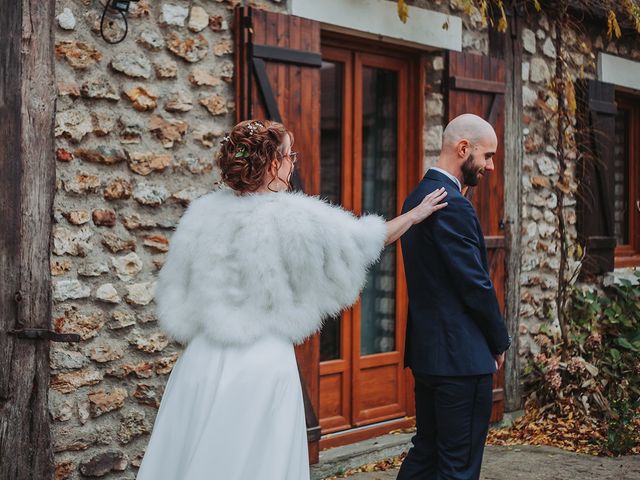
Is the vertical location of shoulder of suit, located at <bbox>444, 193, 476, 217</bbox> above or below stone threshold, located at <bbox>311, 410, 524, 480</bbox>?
above

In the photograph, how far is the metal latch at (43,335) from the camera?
12.8 feet

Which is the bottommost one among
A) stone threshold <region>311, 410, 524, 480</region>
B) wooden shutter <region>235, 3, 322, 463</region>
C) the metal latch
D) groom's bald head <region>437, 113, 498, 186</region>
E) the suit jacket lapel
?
stone threshold <region>311, 410, 524, 480</region>

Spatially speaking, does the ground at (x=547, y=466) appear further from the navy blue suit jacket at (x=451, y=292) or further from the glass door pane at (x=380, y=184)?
the navy blue suit jacket at (x=451, y=292)

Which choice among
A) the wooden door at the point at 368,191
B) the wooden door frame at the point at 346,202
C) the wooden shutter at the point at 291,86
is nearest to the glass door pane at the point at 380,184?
the wooden door at the point at 368,191

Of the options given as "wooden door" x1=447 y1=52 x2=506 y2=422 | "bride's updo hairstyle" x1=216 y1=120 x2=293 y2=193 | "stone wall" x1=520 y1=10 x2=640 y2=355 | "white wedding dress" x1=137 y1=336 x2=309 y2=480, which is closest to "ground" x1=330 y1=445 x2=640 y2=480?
"wooden door" x1=447 y1=52 x2=506 y2=422

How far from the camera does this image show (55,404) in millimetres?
4043

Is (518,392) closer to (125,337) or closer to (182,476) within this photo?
(125,337)

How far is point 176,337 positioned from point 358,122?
2.90 meters

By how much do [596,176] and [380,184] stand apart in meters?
2.36

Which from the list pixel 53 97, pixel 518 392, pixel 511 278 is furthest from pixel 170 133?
pixel 518 392

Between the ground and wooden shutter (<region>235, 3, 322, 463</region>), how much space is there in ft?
2.51

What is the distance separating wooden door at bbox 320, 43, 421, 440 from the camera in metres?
5.62

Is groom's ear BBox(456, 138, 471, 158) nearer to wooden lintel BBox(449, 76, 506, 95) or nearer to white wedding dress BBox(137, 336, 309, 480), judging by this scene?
white wedding dress BBox(137, 336, 309, 480)

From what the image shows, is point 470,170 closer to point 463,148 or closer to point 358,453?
point 463,148
